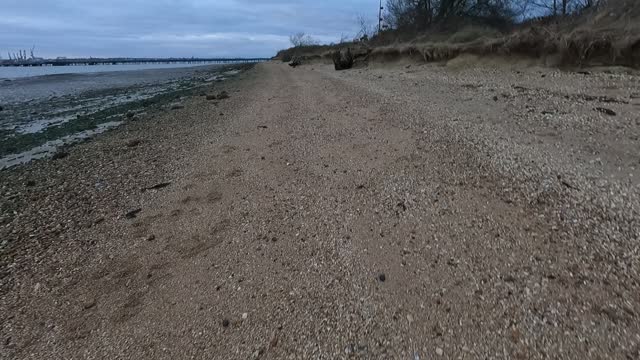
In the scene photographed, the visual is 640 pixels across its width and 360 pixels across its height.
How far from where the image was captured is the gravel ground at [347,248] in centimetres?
241

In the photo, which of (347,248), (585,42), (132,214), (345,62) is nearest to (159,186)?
(132,214)

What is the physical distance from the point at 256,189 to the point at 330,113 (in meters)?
5.10

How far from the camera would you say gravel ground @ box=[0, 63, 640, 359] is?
2414 millimetres

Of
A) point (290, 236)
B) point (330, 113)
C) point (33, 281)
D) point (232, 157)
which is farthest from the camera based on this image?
point (330, 113)

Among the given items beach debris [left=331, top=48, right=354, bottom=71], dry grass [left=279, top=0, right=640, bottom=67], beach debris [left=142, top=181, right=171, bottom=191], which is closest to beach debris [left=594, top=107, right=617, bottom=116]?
dry grass [left=279, top=0, right=640, bottom=67]

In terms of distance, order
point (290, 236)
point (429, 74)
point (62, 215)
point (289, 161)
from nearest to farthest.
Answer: point (290, 236)
point (62, 215)
point (289, 161)
point (429, 74)

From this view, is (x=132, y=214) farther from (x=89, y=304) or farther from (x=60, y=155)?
(x=60, y=155)

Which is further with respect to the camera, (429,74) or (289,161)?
(429,74)

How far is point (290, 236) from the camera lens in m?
3.79

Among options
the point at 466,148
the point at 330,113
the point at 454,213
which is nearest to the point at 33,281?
the point at 454,213

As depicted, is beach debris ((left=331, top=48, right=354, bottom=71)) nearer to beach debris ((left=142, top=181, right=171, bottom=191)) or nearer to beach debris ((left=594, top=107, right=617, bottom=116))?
beach debris ((left=594, top=107, right=617, bottom=116))

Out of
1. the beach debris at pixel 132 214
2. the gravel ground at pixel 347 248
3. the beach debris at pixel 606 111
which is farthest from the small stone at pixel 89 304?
the beach debris at pixel 606 111

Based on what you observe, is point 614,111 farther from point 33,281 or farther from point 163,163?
point 33,281

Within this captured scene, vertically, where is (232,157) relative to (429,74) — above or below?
below
